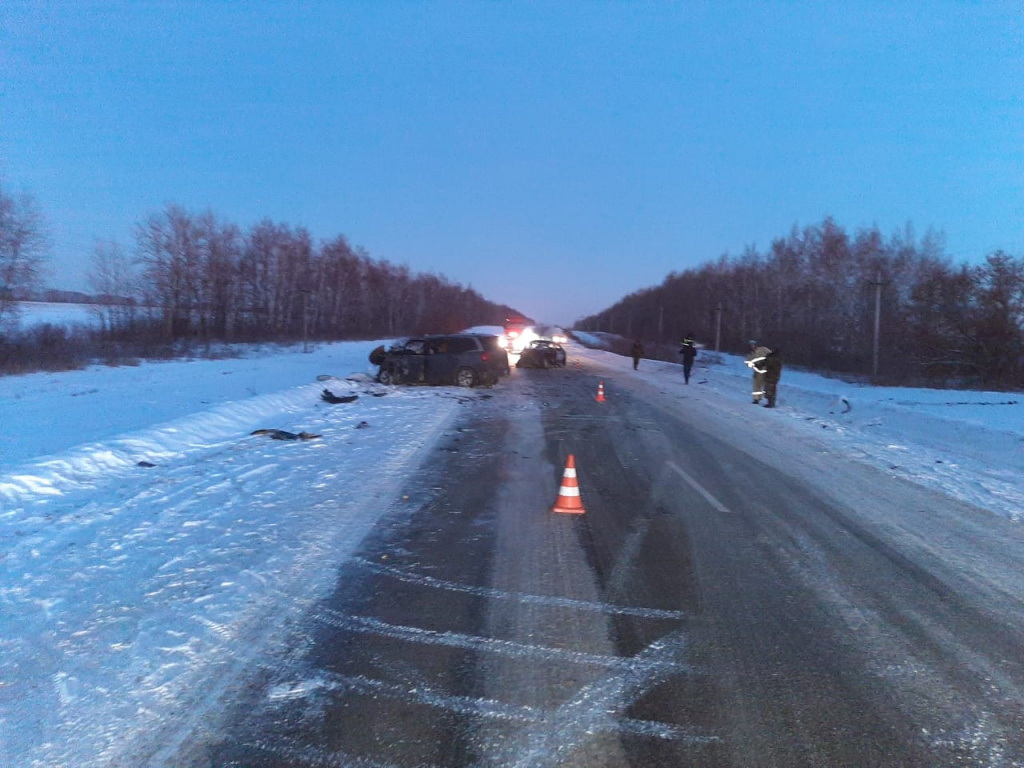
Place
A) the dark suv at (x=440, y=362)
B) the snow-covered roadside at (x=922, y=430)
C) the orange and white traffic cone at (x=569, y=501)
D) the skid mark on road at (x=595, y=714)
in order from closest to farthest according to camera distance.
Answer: the skid mark on road at (x=595, y=714) < the orange and white traffic cone at (x=569, y=501) < the snow-covered roadside at (x=922, y=430) < the dark suv at (x=440, y=362)

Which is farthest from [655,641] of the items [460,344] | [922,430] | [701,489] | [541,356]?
[541,356]

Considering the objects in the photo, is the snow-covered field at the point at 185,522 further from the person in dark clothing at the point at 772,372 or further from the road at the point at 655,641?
the person in dark clothing at the point at 772,372

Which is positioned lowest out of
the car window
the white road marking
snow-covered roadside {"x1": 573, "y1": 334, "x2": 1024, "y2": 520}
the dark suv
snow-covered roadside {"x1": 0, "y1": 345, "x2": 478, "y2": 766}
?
snow-covered roadside {"x1": 0, "y1": 345, "x2": 478, "y2": 766}

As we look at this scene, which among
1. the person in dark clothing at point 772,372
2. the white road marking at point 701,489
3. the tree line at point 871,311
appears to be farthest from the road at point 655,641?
the tree line at point 871,311

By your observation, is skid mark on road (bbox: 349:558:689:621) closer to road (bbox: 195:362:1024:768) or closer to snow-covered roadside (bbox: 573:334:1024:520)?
road (bbox: 195:362:1024:768)

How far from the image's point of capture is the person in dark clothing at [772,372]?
21328 millimetres

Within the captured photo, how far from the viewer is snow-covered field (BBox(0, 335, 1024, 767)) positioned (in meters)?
4.14

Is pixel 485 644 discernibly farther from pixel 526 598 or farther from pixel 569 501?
pixel 569 501

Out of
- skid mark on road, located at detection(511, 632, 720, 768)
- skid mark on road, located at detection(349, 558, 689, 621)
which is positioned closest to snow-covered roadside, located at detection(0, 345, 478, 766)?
skid mark on road, located at detection(349, 558, 689, 621)

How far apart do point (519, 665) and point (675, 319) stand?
113364mm

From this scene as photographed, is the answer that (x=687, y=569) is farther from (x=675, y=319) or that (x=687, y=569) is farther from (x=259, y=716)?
(x=675, y=319)

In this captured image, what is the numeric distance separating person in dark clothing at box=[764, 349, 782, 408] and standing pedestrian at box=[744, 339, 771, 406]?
0.44 feet

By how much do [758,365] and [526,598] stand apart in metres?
17.5

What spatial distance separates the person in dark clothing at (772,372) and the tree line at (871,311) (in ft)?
45.0
